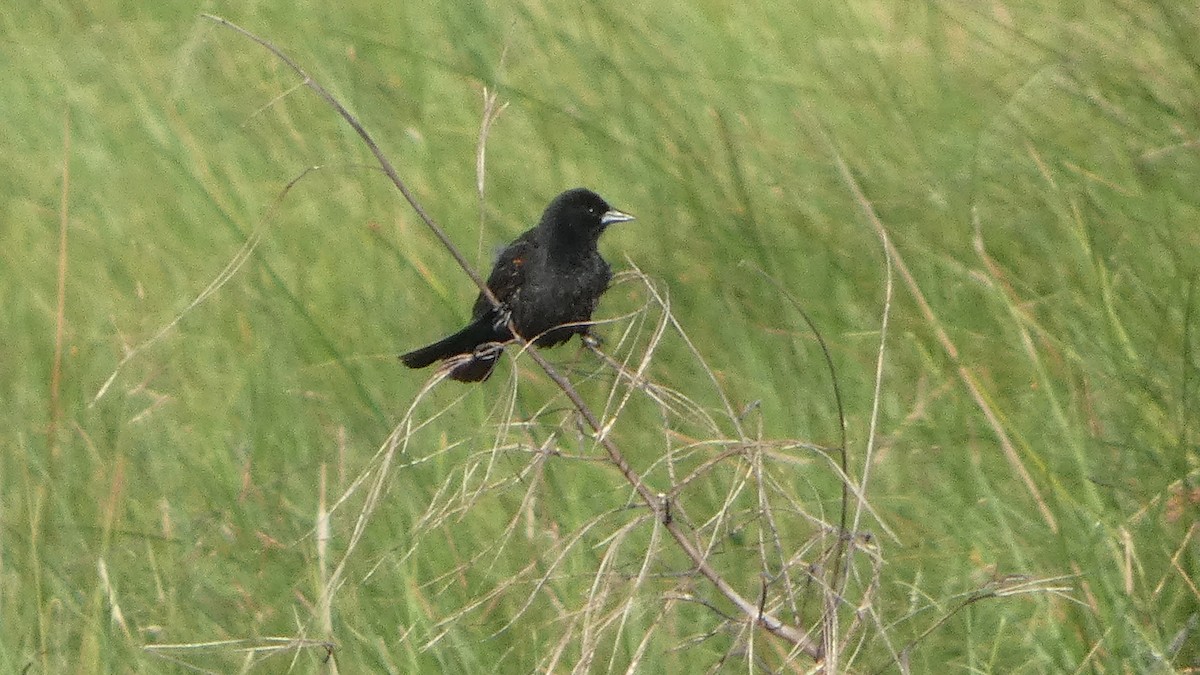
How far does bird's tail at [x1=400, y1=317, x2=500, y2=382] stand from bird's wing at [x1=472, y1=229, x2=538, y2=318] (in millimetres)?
63

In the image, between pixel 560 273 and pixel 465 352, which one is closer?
pixel 465 352

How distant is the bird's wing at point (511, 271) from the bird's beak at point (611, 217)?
0.49 ft

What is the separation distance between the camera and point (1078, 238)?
2967 millimetres

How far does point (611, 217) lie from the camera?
3.44 m

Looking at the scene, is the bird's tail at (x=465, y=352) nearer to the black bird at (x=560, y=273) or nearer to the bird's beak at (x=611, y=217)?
the black bird at (x=560, y=273)

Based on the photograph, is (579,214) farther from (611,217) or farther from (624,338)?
(624,338)

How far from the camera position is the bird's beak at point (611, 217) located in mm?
3401

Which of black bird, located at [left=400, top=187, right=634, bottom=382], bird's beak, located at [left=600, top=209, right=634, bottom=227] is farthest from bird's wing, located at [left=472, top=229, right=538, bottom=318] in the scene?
bird's beak, located at [left=600, top=209, right=634, bottom=227]

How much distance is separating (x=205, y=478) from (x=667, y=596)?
5.01 feet

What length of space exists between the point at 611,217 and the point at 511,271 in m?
0.26

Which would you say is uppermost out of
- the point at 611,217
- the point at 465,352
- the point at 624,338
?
the point at 624,338

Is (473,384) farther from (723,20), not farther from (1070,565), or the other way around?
(723,20)

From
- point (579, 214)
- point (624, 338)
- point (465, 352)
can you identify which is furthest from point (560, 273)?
point (624, 338)

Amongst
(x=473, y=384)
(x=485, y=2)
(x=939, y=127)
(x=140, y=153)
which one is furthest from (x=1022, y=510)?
(x=140, y=153)
